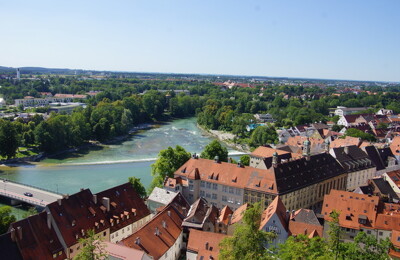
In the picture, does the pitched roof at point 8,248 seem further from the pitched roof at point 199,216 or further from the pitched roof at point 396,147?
the pitched roof at point 396,147

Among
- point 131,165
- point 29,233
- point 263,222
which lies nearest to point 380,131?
point 131,165

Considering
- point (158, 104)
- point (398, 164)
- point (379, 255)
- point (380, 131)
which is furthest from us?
point (158, 104)

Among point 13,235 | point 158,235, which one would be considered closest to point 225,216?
point 158,235

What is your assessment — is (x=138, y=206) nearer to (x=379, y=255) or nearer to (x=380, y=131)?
(x=379, y=255)

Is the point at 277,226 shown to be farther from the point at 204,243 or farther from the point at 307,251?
the point at 307,251

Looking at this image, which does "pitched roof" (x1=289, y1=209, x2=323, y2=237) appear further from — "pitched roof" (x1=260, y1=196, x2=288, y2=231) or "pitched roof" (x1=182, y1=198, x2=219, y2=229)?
"pitched roof" (x1=182, y1=198, x2=219, y2=229)

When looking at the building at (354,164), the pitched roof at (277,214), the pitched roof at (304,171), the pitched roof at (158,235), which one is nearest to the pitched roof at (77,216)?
the pitched roof at (158,235)

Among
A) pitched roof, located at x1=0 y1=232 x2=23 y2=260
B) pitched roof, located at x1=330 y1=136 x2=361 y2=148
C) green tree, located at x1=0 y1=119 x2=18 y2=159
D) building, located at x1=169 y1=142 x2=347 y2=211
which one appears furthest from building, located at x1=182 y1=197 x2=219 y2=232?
green tree, located at x1=0 y1=119 x2=18 y2=159
